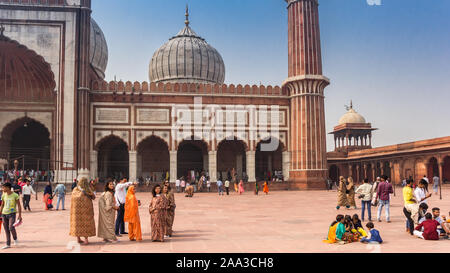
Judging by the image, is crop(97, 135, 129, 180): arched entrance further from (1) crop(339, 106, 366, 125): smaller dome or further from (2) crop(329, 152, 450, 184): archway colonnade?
(1) crop(339, 106, 366, 125): smaller dome

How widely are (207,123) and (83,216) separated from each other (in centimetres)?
1909

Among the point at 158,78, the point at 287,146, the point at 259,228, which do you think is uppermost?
the point at 158,78

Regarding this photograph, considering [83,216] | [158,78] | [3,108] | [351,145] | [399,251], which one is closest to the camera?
[399,251]

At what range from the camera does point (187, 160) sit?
29.0 m

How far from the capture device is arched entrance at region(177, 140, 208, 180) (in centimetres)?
2886

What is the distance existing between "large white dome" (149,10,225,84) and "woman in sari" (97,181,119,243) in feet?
82.0

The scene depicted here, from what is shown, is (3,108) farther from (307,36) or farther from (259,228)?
(259,228)

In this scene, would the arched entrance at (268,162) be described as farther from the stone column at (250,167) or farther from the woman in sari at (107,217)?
the woman in sari at (107,217)

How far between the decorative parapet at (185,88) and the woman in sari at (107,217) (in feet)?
62.6

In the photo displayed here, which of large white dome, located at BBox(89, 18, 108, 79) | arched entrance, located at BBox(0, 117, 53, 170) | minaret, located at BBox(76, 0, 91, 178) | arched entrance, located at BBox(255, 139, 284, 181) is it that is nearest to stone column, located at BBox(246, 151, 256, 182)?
arched entrance, located at BBox(255, 139, 284, 181)

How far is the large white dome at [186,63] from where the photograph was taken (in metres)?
32.2

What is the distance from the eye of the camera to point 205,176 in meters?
26.2

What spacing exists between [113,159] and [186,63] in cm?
956
